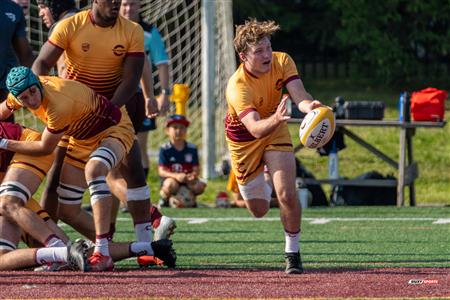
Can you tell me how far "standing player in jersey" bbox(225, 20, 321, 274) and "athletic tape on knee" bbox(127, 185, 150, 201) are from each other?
0.71 meters

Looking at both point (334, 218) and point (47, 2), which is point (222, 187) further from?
point (47, 2)

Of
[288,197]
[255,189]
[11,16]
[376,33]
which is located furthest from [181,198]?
[376,33]

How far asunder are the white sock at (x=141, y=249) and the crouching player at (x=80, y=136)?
0.08 m

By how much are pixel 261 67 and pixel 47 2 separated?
7.84 ft

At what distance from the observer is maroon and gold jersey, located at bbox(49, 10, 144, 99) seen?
9750mm

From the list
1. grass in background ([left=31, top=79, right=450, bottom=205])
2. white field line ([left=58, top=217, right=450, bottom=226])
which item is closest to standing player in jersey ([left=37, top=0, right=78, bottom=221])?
white field line ([left=58, top=217, right=450, bottom=226])

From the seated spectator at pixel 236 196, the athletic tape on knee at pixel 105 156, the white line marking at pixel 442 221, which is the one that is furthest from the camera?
the seated spectator at pixel 236 196

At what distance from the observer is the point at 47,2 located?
426 inches

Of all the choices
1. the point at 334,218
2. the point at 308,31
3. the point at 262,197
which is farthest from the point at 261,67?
the point at 308,31

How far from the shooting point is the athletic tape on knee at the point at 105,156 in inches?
363

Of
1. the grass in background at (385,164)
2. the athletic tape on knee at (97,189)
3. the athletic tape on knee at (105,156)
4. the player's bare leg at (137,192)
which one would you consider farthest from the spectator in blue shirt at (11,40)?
the grass in background at (385,164)

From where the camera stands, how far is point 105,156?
30.3 feet

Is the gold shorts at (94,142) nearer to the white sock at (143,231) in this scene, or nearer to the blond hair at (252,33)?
the white sock at (143,231)

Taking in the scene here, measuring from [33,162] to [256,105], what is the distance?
1503 mm
